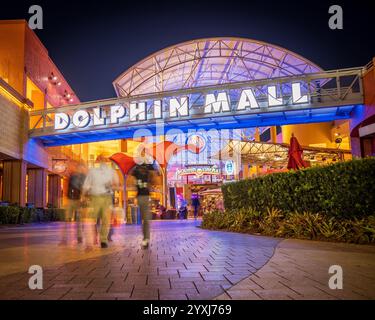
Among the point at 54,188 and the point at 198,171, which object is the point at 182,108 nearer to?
the point at 198,171

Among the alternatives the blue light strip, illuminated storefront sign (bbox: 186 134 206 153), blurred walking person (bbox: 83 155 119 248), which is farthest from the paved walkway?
illuminated storefront sign (bbox: 186 134 206 153)

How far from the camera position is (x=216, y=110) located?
19.6m

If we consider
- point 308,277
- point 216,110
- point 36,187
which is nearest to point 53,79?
point 36,187

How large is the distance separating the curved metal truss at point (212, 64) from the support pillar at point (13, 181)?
594 inches

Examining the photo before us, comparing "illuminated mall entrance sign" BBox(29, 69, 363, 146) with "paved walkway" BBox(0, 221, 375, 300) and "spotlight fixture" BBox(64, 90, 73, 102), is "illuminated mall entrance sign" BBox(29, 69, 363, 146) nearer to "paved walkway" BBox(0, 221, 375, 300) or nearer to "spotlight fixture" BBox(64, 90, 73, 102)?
"spotlight fixture" BBox(64, 90, 73, 102)

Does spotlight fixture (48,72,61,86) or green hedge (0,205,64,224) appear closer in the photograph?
green hedge (0,205,64,224)

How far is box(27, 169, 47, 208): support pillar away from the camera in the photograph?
2392 cm

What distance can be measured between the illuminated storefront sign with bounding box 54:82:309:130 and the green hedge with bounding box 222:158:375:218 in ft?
31.0

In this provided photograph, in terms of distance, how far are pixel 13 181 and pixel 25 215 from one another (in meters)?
3.70

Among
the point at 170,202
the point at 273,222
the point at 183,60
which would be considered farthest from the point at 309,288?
the point at 183,60

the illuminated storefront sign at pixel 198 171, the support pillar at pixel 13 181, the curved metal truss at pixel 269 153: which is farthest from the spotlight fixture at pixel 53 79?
the curved metal truss at pixel 269 153

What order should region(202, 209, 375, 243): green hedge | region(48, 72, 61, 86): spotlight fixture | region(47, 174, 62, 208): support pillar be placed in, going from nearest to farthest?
region(202, 209, 375, 243): green hedge < region(48, 72, 61, 86): spotlight fixture < region(47, 174, 62, 208): support pillar
